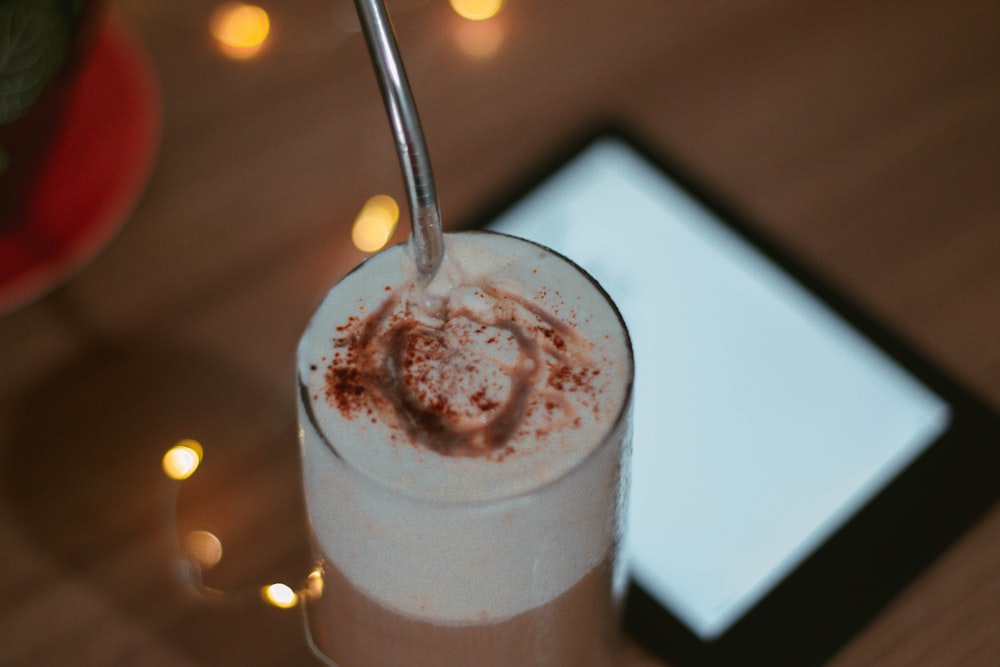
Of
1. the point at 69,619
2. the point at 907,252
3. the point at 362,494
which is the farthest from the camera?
the point at 907,252

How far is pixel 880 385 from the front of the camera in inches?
22.6

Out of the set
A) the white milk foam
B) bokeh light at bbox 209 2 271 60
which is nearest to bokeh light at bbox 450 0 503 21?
bokeh light at bbox 209 2 271 60

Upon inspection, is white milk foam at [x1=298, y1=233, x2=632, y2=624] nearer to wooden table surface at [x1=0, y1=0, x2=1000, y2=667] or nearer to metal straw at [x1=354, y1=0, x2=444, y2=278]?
metal straw at [x1=354, y1=0, x2=444, y2=278]

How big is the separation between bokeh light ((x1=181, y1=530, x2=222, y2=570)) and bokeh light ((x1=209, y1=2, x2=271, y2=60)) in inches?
11.1

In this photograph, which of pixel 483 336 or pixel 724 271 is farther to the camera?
pixel 724 271

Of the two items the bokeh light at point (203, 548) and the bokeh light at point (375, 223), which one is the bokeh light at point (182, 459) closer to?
the bokeh light at point (203, 548)

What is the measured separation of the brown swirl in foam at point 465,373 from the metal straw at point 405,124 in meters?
0.03

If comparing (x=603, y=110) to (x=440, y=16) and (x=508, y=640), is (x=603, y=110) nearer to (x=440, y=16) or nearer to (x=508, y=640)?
(x=440, y=16)

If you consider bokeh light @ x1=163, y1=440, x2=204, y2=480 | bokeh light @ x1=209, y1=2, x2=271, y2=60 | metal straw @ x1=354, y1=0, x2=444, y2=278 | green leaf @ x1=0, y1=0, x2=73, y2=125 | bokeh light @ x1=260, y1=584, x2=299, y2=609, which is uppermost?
metal straw @ x1=354, y1=0, x2=444, y2=278

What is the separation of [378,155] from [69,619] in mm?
278

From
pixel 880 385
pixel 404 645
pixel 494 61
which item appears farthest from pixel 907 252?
pixel 404 645

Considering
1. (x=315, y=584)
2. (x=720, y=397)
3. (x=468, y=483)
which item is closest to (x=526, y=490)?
(x=468, y=483)

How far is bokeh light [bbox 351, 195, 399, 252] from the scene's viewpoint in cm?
61

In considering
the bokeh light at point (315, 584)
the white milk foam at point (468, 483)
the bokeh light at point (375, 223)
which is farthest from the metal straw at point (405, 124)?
the bokeh light at point (375, 223)
